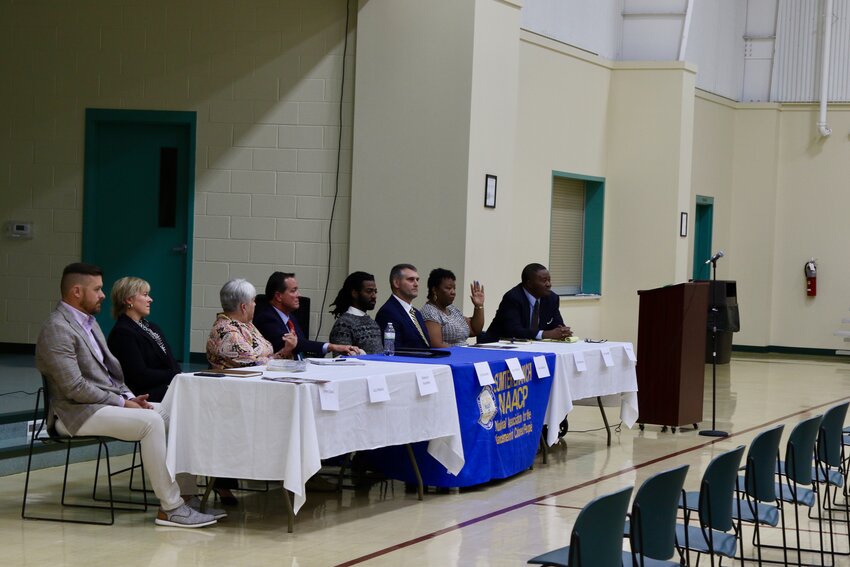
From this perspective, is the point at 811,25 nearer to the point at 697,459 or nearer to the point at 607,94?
the point at 607,94

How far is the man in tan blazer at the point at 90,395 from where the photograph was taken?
579 cm

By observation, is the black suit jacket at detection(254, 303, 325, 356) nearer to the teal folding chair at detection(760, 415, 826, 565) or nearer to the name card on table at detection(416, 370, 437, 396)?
the name card on table at detection(416, 370, 437, 396)

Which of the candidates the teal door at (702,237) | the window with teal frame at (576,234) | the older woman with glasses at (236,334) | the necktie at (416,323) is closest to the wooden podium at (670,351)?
the necktie at (416,323)

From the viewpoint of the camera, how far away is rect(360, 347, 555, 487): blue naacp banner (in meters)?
6.90

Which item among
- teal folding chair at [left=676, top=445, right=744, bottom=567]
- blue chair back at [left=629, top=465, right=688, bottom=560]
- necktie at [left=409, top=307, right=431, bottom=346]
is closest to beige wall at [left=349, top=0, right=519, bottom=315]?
necktie at [left=409, top=307, right=431, bottom=346]

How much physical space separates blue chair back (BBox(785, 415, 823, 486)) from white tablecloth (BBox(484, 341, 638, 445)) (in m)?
2.58

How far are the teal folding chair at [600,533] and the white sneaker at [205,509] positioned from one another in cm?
284

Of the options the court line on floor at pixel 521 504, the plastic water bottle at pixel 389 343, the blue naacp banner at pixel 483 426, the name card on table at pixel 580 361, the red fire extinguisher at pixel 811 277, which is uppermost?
the red fire extinguisher at pixel 811 277

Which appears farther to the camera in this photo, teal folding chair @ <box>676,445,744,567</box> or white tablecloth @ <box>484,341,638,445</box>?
white tablecloth @ <box>484,341,638,445</box>

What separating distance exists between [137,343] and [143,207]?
443 centimetres

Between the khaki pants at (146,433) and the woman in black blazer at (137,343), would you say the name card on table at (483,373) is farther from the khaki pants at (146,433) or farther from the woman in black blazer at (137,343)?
the khaki pants at (146,433)

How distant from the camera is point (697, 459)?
8445 mm

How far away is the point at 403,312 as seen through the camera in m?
7.80

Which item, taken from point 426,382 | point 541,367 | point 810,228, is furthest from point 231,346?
point 810,228
